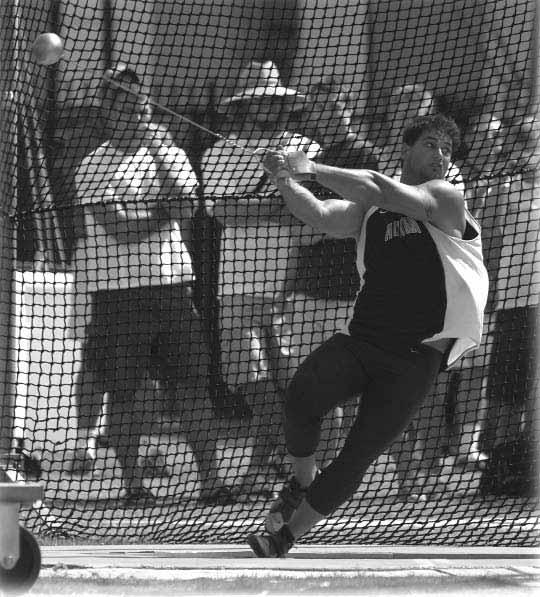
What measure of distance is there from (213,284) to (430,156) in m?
1.76

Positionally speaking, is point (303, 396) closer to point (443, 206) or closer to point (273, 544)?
point (273, 544)

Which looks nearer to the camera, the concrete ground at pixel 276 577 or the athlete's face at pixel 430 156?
the concrete ground at pixel 276 577

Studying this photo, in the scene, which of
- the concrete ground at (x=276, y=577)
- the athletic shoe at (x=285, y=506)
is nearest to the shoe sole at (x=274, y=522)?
the athletic shoe at (x=285, y=506)

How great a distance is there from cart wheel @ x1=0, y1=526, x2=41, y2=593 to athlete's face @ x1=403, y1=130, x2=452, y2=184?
181cm

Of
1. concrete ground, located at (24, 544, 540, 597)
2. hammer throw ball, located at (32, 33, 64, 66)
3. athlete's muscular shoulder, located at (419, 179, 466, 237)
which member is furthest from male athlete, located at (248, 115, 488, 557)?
hammer throw ball, located at (32, 33, 64, 66)

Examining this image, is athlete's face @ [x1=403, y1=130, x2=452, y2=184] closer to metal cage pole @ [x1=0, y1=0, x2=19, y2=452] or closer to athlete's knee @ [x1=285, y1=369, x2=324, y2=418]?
athlete's knee @ [x1=285, y1=369, x2=324, y2=418]

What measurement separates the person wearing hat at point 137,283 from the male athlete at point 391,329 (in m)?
1.44

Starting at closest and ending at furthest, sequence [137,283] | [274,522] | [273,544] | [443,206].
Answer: [443,206]
[273,544]
[274,522]
[137,283]

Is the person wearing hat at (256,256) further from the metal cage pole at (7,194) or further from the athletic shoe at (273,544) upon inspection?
the athletic shoe at (273,544)

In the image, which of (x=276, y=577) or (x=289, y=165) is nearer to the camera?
(x=276, y=577)

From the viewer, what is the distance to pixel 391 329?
430 cm

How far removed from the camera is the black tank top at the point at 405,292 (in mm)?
4289

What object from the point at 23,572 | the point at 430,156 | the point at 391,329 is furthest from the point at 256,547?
the point at 430,156

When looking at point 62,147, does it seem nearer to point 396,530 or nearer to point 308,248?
point 308,248
